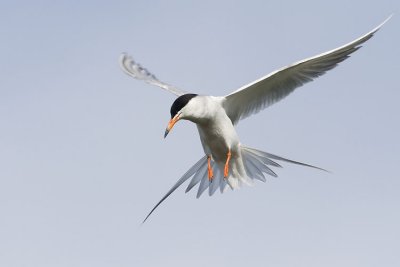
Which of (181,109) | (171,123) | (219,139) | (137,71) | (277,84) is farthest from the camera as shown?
(137,71)

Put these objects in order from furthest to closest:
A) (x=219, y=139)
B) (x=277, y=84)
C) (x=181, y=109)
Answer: (x=277, y=84) < (x=219, y=139) < (x=181, y=109)

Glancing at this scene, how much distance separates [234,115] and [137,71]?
163 cm

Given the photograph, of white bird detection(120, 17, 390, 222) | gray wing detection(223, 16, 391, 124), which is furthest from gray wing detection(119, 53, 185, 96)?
gray wing detection(223, 16, 391, 124)

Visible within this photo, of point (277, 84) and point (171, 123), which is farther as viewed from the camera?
point (277, 84)

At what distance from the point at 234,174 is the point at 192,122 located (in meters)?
1.18

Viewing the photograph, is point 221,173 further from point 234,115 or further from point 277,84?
point 277,84

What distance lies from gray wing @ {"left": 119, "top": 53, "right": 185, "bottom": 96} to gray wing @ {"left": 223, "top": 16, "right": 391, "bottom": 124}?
0.91 metres

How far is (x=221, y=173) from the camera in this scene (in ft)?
40.0

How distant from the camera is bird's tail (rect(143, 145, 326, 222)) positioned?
12.0 metres

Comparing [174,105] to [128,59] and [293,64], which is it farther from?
[128,59]

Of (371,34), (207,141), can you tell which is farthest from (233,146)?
(371,34)

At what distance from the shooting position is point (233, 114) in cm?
1198

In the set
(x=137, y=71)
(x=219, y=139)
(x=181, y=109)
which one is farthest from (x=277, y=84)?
(x=137, y=71)

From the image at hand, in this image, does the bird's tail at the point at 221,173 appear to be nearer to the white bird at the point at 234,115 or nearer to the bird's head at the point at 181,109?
the white bird at the point at 234,115
